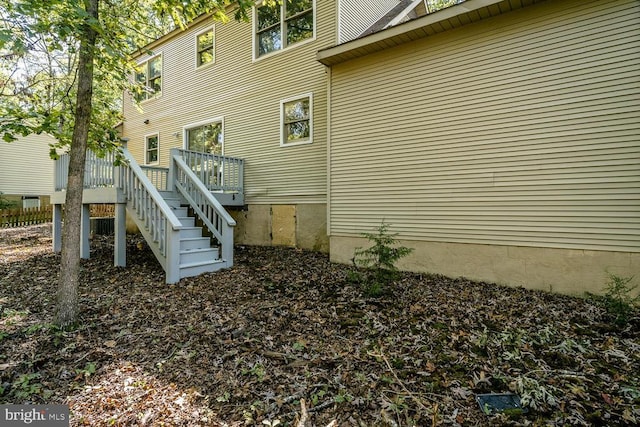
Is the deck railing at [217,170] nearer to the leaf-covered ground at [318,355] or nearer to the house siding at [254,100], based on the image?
the house siding at [254,100]

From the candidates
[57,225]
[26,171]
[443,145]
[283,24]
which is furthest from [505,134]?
[26,171]

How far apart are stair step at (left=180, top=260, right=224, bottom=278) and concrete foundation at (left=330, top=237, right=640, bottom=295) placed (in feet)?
11.5

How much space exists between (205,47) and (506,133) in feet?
31.3

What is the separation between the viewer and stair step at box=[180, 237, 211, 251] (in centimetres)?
572

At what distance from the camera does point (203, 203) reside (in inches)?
264

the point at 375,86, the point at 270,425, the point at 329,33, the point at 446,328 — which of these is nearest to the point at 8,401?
the point at 270,425

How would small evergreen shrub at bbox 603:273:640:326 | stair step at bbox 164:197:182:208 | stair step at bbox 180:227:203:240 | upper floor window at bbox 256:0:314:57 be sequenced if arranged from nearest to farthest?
small evergreen shrub at bbox 603:273:640:326 < stair step at bbox 180:227:203:240 < stair step at bbox 164:197:182:208 < upper floor window at bbox 256:0:314:57

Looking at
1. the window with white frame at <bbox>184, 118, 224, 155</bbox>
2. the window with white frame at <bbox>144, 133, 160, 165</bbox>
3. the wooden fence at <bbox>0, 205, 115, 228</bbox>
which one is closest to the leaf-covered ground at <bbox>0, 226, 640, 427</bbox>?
the window with white frame at <bbox>184, 118, 224, 155</bbox>

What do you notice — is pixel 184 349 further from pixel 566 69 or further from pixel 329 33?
pixel 329 33

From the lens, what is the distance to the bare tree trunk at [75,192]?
361 cm

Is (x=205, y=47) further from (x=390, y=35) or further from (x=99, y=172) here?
(x=390, y=35)

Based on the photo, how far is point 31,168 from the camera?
17531 mm

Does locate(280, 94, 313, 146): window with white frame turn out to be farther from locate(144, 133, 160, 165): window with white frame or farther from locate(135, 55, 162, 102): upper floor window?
locate(144, 133, 160, 165): window with white frame

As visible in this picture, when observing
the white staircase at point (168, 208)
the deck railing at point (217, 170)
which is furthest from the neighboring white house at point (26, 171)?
the deck railing at point (217, 170)
